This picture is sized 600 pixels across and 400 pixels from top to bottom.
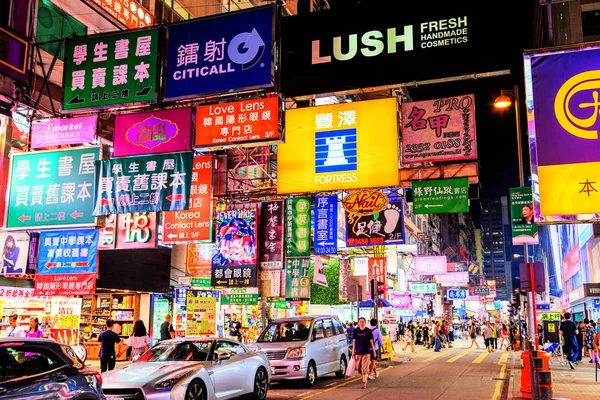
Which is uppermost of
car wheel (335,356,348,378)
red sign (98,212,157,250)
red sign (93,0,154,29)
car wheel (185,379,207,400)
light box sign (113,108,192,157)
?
red sign (93,0,154,29)

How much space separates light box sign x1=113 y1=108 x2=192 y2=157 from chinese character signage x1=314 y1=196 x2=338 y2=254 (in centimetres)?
984

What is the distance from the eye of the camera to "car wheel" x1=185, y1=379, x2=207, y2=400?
34.8 ft

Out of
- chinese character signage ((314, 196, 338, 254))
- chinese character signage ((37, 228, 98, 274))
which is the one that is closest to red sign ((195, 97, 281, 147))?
chinese character signage ((37, 228, 98, 274))

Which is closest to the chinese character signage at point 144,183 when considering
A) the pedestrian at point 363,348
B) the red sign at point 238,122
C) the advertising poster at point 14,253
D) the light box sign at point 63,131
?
the red sign at point 238,122

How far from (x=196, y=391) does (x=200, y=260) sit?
50.0 ft

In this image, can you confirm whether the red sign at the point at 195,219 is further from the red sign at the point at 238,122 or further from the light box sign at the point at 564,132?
the light box sign at the point at 564,132

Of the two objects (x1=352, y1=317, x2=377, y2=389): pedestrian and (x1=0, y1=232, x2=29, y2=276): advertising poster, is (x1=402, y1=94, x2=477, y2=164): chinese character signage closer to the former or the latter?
(x1=352, y1=317, x2=377, y2=389): pedestrian

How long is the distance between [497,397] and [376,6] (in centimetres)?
1060

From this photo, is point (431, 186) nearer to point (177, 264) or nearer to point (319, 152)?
point (319, 152)

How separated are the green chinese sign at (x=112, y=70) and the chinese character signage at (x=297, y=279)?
14.2 m

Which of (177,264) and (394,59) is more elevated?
(394,59)

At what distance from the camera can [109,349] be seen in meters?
15.1

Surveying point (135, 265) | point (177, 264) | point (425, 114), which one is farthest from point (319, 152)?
point (177, 264)

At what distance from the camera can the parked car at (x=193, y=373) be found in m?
10.1
